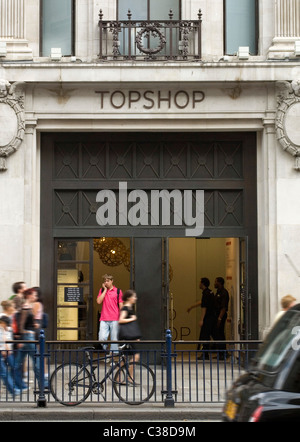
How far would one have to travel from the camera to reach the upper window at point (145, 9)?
18891 millimetres

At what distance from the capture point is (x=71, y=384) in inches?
519

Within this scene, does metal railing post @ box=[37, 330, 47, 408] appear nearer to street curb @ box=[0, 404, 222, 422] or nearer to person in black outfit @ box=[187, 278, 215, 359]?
street curb @ box=[0, 404, 222, 422]

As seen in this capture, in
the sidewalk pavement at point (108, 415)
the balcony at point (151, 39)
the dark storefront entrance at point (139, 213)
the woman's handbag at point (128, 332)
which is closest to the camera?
the sidewalk pavement at point (108, 415)

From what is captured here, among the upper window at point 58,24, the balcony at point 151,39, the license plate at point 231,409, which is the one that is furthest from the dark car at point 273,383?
the upper window at point 58,24

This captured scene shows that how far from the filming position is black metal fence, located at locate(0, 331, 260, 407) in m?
13.1

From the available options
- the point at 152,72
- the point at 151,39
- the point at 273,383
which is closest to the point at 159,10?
the point at 151,39

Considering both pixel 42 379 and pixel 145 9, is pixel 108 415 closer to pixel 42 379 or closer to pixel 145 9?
pixel 42 379

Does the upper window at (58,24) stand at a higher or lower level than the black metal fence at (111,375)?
higher

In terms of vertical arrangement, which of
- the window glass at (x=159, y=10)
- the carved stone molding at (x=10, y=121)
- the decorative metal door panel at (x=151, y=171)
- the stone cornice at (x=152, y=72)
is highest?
the window glass at (x=159, y=10)

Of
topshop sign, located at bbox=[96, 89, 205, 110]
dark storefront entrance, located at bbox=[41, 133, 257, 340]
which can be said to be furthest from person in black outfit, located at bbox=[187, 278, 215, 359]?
topshop sign, located at bbox=[96, 89, 205, 110]

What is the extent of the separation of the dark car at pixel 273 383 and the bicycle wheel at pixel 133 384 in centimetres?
516

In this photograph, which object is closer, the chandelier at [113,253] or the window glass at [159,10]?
the window glass at [159,10]

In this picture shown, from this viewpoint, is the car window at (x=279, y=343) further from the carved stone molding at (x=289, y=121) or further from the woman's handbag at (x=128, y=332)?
the carved stone molding at (x=289, y=121)

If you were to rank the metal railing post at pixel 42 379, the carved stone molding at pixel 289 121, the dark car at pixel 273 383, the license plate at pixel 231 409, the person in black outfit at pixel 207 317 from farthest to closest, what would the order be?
1. the person in black outfit at pixel 207 317
2. the carved stone molding at pixel 289 121
3. the metal railing post at pixel 42 379
4. the license plate at pixel 231 409
5. the dark car at pixel 273 383
